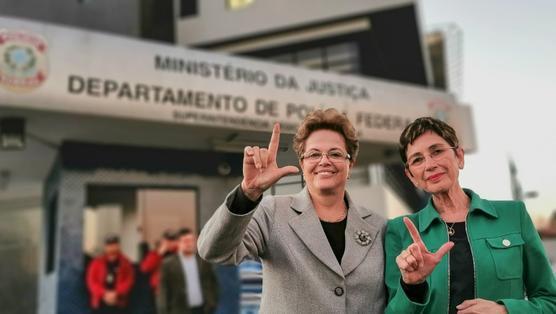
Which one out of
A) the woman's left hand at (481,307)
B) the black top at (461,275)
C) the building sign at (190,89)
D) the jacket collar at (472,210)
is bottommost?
the woman's left hand at (481,307)

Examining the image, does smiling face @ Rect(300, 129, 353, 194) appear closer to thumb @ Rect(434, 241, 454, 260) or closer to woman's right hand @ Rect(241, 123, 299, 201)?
woman's right hand @ Rect(241, 123, 299, 201)

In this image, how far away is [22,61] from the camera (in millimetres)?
6992

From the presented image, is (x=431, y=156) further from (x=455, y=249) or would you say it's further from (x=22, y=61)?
(x=22, y=61)

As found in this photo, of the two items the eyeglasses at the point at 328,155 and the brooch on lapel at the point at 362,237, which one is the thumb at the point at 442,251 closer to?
the brooch on lapel at the point at 362,237

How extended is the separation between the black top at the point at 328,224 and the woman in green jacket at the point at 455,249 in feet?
0.63

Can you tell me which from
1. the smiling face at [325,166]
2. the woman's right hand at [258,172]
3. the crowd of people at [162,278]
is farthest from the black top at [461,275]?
the crowd of people at [162,278]

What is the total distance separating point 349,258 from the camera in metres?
2.08

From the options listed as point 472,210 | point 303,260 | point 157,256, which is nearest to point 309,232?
point 303,260

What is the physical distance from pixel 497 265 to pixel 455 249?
158 millimetres

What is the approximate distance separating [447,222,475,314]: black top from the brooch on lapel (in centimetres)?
34

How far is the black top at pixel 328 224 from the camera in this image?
1.86m

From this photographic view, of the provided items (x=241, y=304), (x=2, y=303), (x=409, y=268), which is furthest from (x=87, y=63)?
(x=2, y=303)

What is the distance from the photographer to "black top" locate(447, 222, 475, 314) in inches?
76.4

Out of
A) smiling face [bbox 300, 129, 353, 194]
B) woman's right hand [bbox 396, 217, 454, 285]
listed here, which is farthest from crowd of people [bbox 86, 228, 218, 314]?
woman's right hand [bbox 396, 217, 454, 285]
